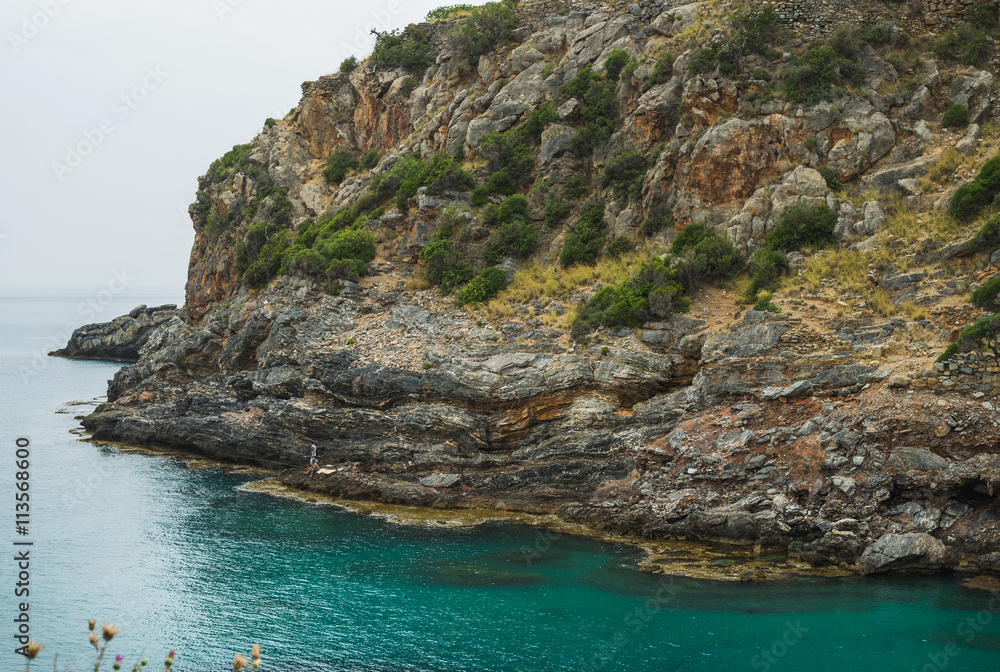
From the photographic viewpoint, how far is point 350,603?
2227 centimetres

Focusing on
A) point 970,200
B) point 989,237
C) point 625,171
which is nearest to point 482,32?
point 625,171

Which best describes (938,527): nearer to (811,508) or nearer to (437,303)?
(811,508)

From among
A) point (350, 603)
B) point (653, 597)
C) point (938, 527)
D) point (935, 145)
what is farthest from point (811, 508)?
point (935, 145)

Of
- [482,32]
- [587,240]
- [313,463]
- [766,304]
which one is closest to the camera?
[766,304]

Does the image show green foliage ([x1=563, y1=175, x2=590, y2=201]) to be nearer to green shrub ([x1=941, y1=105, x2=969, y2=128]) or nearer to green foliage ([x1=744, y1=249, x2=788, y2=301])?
green foliage ([x1=744, y1=249, x2=788, y2=301])

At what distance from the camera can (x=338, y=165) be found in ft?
179

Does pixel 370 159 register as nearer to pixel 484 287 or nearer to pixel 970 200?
pixel 484 287

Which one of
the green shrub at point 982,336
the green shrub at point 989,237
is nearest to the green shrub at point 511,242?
the green shrub at point 989,237

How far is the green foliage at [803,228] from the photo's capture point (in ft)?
106

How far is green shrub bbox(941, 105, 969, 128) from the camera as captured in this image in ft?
110

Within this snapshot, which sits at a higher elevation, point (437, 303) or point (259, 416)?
point (437, 303)

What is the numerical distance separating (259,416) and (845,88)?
3758 centimetres

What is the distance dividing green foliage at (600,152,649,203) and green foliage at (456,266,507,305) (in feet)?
28.0

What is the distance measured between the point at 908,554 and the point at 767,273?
14.2 meters
